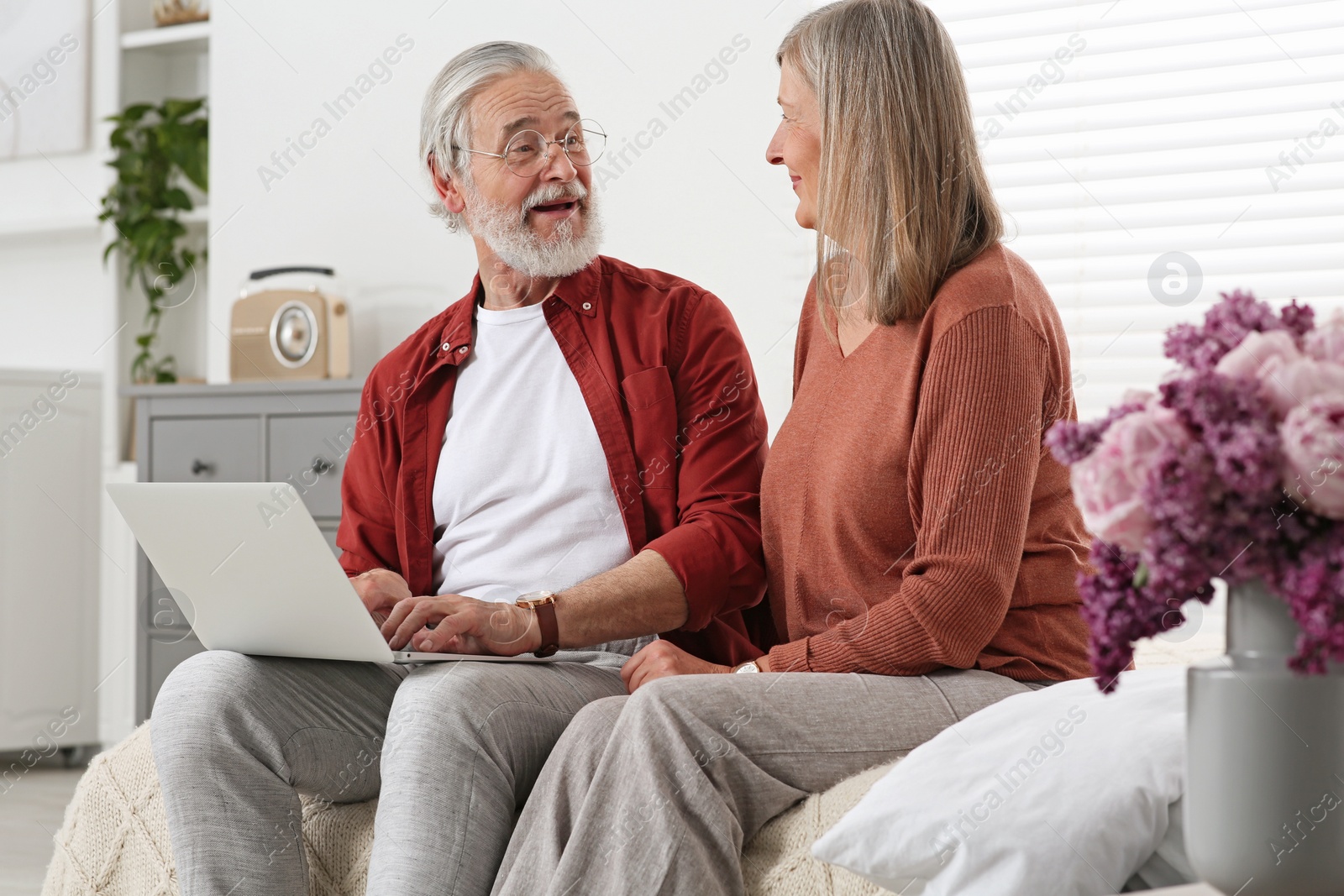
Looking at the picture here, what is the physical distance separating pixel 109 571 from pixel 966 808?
324 cm

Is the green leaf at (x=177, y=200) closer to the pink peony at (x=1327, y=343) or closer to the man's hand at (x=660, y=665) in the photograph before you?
the man's hand at (x=660, y=665)

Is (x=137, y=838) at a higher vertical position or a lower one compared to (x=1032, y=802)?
lower

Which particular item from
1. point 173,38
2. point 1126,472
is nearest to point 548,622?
point 1126,472

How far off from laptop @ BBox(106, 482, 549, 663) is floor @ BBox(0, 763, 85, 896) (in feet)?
4.23

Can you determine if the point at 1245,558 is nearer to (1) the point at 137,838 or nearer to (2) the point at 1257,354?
(2) the point at 1257,354

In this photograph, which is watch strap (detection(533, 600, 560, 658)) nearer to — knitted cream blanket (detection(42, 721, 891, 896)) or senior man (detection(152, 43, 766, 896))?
senior man (detection(152, 43, 766, 896))

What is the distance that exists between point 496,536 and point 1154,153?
1.71 m

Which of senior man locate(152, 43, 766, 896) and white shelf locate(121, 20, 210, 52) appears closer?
senior man locate(152, 43, 766, 896)

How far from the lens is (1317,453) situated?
660 millimetres

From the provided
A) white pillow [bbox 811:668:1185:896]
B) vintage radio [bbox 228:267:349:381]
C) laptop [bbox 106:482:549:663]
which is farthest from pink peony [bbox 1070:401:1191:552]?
vintage radio [bbox 228:267:349:381]

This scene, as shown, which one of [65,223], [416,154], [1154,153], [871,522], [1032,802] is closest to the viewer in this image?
[1032,802]

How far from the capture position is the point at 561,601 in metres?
1.55

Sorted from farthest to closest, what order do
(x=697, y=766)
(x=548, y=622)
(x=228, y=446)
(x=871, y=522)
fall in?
(x=228, y=446) < (x=548, y=622) < (x=871, y=522) < (x=697, y=766)

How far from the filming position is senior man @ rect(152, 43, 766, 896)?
1.35 metres
